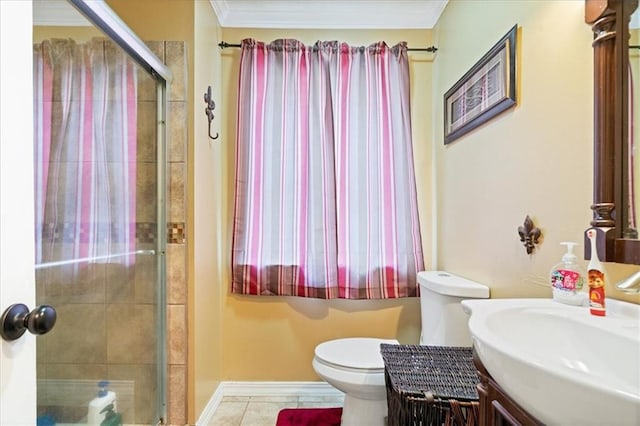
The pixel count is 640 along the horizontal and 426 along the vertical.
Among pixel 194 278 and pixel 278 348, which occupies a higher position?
pixel 194 278

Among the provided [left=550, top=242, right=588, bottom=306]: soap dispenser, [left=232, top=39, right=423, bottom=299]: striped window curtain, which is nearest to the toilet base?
[left=232, top=39, right=423, bottom=299]: striped window curtain

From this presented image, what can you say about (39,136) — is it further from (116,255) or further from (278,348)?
(278,348)

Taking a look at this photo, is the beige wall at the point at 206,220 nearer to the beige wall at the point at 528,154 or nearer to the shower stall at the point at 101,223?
the shower stall at the point at 101,223

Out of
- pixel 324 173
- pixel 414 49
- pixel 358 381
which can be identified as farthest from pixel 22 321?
pixel 414 49

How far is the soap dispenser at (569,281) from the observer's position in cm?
90

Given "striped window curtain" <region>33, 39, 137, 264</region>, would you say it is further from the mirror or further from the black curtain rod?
the mirror

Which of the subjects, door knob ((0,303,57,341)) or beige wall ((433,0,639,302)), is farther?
beige wall ((433,0,639,302))

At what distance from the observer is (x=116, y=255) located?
1.50m

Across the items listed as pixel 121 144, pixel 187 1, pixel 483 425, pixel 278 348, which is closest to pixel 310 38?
pixel 187 1

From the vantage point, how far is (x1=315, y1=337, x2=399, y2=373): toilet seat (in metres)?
1.44

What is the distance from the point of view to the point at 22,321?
0.57 m

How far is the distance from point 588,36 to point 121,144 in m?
1.76

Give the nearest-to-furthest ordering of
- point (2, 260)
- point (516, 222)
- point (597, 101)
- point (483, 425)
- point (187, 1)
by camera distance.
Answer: point (2, 260) → point (483, 425) → point (597, 101) → point (516, 222) → point (187, 1)

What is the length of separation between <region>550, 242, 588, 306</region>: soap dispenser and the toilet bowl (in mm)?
780
